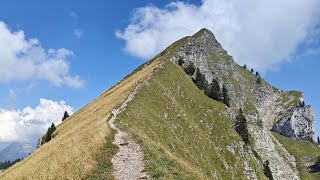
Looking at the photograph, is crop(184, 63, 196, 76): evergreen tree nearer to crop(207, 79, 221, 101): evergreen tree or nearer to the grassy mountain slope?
crop(207, 79, 221, 101): evergreen tree

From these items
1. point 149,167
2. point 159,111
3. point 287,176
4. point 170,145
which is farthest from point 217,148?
point 287,176

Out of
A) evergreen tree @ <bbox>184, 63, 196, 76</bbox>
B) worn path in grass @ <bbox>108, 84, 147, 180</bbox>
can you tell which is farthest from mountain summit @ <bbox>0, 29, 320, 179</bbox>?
evergreen tree @ <bbox>184, 63, 196, 76</bbox>

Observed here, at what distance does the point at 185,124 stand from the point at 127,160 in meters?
56.4

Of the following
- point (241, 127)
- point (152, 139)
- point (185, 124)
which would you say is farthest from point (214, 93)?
point (152, 139)

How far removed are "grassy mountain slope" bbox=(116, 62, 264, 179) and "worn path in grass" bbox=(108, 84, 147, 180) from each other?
1.70 meters

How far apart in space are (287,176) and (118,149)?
612ft

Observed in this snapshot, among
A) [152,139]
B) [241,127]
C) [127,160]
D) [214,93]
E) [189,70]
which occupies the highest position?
[189,70]

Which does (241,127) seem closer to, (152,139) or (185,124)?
(185,124)

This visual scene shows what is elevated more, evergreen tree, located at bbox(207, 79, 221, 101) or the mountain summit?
evergreen tree, located at bbox(207, 79, 221, 101)

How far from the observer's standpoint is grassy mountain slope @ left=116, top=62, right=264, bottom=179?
58812 mm

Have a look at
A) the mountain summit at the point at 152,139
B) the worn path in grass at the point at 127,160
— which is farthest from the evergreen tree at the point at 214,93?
the worn path in grass at the point at 127,160

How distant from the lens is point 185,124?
279 feet

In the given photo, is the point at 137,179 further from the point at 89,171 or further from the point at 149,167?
the point at 89,171

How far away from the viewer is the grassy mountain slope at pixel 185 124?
5881 centimetres
